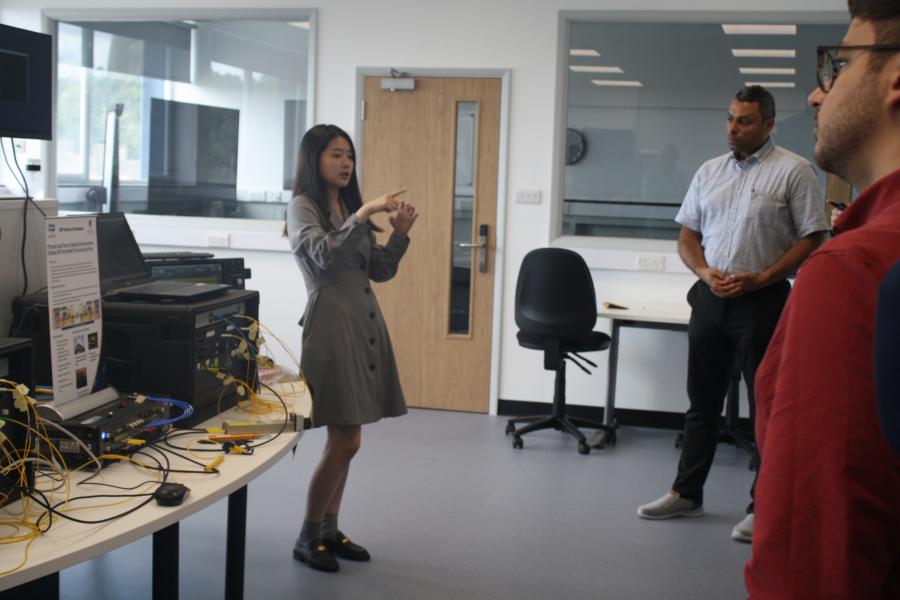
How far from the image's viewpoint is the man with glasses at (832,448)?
762 mm

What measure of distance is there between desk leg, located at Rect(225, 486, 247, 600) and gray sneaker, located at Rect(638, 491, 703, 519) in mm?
1896

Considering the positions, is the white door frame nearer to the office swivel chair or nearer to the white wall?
the white wall

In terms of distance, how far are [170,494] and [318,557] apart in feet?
4.99

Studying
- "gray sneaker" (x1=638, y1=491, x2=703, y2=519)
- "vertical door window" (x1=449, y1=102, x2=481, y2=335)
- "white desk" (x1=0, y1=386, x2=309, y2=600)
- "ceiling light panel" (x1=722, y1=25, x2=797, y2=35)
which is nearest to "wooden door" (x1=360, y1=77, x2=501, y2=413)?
"vertical door window" (x1=449, y1=102, x2=481, y2=335)

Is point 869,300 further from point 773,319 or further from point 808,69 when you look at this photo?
point 808,69

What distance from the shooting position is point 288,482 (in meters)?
4.01

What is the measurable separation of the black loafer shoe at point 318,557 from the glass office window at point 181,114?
132 inches

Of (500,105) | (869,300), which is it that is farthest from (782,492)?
(500,105)

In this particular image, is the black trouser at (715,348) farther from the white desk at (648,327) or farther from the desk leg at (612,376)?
the desk leg at (612,376)

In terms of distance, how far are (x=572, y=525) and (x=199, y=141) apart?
3855 mm

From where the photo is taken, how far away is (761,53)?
17.5 feet

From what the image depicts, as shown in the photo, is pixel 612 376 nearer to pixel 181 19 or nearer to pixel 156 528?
pixel 181 19

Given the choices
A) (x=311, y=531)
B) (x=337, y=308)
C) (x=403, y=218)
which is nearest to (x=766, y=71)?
(x=403, y=218)

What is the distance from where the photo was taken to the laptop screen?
7.50ft
